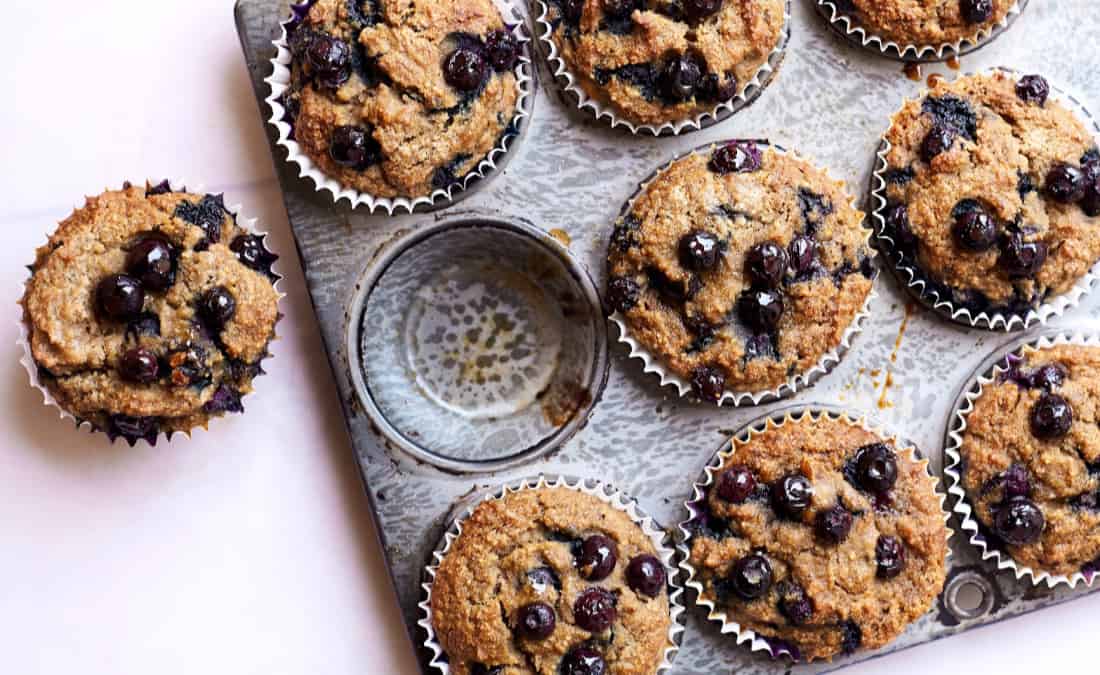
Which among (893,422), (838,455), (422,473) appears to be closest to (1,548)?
(422,473)

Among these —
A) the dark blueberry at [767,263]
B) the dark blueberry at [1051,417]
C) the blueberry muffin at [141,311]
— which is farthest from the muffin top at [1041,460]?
the blueberry muffin at [141,311]

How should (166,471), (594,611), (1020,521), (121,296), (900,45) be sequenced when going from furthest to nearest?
(166,471) → (900,45) → (1020,521) → (594,611) → (121,296)

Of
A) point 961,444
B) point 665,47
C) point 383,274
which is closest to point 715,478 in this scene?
point 961,444

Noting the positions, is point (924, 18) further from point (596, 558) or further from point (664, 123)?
point (596, 558)

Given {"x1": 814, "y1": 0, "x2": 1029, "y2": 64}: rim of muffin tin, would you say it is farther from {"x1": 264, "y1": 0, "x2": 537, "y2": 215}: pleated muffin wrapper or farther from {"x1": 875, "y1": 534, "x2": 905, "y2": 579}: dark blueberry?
{"x1": 875, "y1": 534, "x2": 905, "y2": 579}: dark blueberry

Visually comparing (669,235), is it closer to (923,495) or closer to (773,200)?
(773,200)

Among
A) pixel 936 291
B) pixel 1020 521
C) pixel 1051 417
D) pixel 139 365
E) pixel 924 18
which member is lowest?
pixel 139 365
